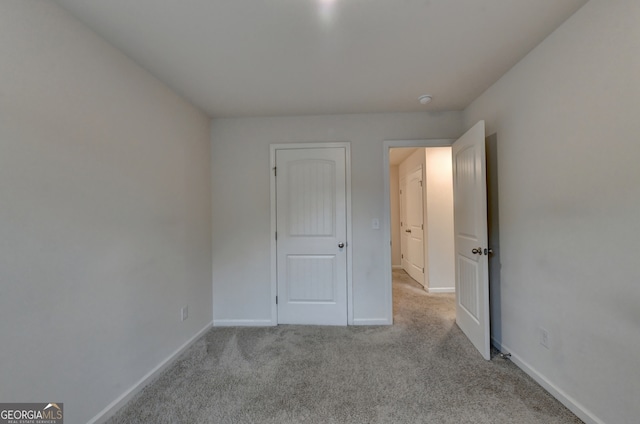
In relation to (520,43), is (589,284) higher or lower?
lower

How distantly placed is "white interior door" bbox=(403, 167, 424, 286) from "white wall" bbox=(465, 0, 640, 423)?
92.2 inches

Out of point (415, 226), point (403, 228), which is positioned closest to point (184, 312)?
point (415, 226)

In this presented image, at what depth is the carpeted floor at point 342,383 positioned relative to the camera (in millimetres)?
1563

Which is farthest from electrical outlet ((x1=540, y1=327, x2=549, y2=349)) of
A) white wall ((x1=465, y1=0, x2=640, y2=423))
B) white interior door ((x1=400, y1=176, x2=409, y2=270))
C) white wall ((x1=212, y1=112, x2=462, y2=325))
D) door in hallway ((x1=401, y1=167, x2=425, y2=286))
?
white interior door ((x1=400, y1=176, x2=409, y2=270))

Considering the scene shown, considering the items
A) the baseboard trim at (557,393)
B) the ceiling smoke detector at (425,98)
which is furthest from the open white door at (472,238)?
the ceiling smoke detector at (425,98)

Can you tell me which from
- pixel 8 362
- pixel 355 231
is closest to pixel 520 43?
pixel 355 231

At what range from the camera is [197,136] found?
2.64 metres

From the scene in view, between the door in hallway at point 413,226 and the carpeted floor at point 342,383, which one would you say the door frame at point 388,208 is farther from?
the door in hallway at point 413,226

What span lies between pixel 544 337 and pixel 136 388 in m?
2.84

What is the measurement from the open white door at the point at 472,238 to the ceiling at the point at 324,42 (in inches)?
22.9

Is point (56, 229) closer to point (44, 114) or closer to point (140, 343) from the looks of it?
point (44, 114)

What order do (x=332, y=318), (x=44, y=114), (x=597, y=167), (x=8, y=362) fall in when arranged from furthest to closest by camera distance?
1. (x=332, y=318)
2. (x=597, y=167)
3. (x=44, y=114)
4. (x=8, y=362)

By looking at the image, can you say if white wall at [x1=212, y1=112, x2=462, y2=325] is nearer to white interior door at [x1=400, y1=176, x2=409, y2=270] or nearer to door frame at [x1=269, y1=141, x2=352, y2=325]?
door frame at [x1=269, y1=141, x2=352, y2=325]

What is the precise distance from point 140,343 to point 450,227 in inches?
162
